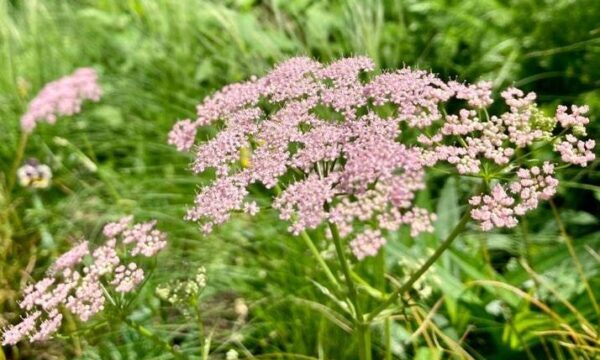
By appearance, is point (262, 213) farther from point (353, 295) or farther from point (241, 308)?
point (353, 295)

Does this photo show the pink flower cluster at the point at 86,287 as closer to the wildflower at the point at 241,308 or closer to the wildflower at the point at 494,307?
the wildflower at the point at 241,308

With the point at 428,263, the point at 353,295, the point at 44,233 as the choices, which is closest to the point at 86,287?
the point at 353,295

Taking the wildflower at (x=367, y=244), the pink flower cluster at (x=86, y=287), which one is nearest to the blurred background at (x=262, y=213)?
the wildflower at (x=367, y=244)

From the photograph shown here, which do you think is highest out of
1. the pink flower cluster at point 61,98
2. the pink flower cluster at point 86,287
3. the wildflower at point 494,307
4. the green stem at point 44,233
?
the pink flower cluster at point 61,98

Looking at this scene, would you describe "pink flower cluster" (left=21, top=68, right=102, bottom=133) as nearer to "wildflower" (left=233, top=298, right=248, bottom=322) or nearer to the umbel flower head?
"wildflower" (left=233, top=298, right=248, bottom=322)

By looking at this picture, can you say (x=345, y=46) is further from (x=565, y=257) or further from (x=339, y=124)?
(x=339, y=124)

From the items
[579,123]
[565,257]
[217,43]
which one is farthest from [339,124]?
[217,43]

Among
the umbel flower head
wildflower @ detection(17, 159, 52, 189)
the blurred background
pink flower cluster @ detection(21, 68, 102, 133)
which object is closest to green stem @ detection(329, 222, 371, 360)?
the umbel flower head
